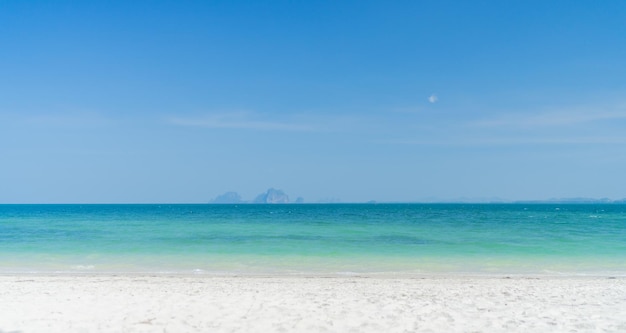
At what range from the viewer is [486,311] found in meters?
8.55

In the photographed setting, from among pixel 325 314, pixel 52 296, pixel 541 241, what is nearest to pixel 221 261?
pixel 52 296

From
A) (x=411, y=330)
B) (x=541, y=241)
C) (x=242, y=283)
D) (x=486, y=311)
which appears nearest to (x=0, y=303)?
(x=242, y=283)

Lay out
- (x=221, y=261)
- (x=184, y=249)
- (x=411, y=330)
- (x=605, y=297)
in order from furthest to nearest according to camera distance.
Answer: (x=184, y=249)
(x=221, y=261)
(x=605, y=297)
(x=411, y=330)

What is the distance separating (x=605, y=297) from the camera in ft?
32.6

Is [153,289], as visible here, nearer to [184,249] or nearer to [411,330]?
[411,330]

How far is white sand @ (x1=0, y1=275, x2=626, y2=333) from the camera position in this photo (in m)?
7.56

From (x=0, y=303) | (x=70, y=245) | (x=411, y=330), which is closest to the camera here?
(x=411, y=330)

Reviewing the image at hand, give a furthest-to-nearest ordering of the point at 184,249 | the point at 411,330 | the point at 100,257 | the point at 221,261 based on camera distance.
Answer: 1. the point at 184,249
2. the point at 100,257
3. the point at 221,261
4. the point at 411,330

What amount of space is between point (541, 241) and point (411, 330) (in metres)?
20.6

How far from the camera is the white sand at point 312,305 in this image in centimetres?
756

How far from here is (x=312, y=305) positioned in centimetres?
914

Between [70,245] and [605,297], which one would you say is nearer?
[605,297]

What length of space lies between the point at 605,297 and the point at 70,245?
74.4 ft

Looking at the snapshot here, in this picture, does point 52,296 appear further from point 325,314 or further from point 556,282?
point 556,282
